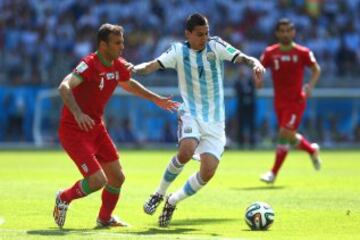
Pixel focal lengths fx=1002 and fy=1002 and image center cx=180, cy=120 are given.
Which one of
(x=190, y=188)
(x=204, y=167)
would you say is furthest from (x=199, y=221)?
(x=204, y=167)

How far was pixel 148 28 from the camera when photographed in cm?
3716

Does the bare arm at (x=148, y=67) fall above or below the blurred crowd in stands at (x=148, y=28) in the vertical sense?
above

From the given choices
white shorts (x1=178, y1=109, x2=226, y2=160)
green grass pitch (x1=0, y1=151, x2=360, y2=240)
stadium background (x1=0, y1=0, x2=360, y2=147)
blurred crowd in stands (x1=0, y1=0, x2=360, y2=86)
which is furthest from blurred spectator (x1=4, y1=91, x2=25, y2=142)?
white shorts (x1=178, y1=109, x2=226, y2=160)

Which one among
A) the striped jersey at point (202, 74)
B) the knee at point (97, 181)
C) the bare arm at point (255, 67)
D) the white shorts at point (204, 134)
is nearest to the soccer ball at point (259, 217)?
the white shorts at point (204, 134)

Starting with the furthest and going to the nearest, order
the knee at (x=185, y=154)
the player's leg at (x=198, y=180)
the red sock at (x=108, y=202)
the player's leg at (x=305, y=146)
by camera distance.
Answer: the player's leg at (x=305, y=146) → the knee at (x=185, y=154) → the player's leg at (x=198, y=180) → the red sock at (x=108, y=202)

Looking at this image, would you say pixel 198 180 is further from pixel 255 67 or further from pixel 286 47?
pixel 286 47

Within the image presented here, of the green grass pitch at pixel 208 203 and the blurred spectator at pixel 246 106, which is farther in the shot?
the blurred spectator at pixel 246 106

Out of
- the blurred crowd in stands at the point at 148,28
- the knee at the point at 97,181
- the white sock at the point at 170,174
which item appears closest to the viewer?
the knee at the point at 97,181

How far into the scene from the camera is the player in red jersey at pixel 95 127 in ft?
38.6

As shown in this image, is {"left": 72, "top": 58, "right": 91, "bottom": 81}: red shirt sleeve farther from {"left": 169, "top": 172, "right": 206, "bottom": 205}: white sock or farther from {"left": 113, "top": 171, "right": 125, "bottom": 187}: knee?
{"left": 169, "top": 172, "right": 206, "bottom": 205}: white sock

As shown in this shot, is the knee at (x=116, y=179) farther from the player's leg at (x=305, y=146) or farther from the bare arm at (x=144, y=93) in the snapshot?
the player's leg at (x=305, y=146)

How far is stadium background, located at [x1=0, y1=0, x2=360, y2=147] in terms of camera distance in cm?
3325

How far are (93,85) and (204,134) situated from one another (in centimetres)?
163

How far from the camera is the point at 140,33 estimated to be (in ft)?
121
